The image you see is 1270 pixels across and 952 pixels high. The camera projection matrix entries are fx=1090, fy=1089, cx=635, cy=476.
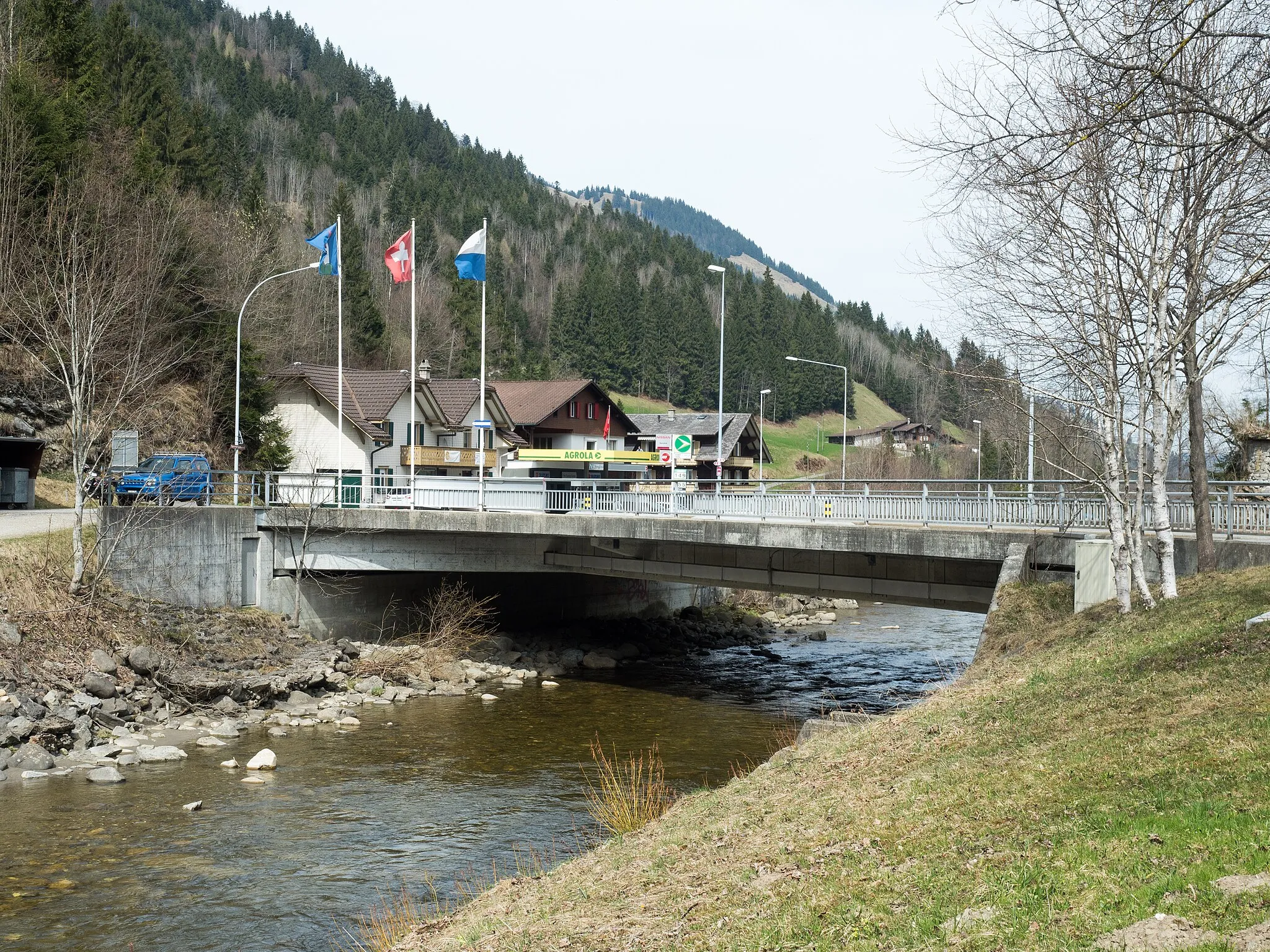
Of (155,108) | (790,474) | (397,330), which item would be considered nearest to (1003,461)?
(790,474)

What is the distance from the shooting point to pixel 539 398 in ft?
251

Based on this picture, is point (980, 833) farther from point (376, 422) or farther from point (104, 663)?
point (376, 422)

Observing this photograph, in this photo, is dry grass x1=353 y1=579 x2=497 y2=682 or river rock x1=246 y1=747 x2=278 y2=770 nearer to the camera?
river rock x1=246 y1=747 x2=278 y2=770

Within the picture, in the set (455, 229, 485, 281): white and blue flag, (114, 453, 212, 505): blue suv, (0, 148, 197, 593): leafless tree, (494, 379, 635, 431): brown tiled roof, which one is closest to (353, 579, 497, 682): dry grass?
(114, 453, 212, 505): blue suv

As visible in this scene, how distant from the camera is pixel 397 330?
323ft

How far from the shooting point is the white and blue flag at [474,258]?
35.5 meters

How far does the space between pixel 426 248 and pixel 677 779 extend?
11542 centimetres

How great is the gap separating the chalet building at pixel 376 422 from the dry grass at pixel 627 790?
33.0 m

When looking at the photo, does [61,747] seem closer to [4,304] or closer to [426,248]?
[4,304]

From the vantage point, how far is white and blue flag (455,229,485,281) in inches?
1398

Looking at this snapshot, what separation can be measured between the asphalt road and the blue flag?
10987 millimetres

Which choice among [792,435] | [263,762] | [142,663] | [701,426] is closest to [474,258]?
[142,663]

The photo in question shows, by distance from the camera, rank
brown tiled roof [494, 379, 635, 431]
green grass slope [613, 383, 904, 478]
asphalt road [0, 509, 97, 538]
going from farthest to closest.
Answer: green grass slope [613, 383, 904, 478]
brown tiled roof [494, 379, 635, 431]
asphalt road [0, 509, 97, 538]

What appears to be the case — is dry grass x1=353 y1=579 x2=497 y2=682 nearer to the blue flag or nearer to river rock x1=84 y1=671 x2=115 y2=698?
river rock x1=84 y1=671 x2=115 y2=698
